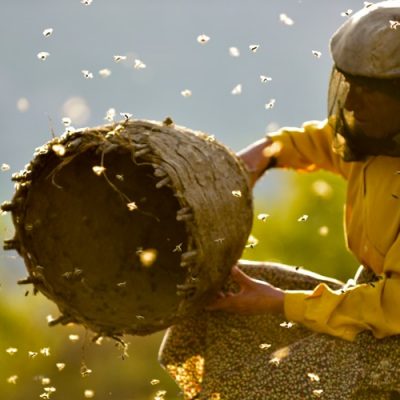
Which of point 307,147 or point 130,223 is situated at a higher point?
point 307,147

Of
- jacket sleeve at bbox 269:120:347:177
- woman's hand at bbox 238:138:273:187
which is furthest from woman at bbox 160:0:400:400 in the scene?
woman's hand at bbox 238:138:273:187

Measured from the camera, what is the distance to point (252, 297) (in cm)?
475

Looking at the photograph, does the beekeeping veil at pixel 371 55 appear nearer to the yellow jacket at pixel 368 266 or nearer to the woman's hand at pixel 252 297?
the yellow jacket at pixel 368 266

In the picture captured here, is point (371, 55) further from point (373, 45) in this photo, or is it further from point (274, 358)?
point (274, 358)

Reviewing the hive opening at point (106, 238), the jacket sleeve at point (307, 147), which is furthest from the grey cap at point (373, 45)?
the hive opening at point (106, 238)

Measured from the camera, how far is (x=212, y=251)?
4.47 meters

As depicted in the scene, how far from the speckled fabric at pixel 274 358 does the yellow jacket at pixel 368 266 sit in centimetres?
8

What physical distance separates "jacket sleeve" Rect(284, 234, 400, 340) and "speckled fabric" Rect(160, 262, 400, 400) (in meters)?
0.06

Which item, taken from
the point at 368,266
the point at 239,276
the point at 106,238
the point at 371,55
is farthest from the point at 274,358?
the point at 371,55

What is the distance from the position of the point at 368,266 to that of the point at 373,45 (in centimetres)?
107

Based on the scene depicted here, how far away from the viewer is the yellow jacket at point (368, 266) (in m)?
4.55

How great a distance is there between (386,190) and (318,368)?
0.81 meters

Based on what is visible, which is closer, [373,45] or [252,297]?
[373,45]

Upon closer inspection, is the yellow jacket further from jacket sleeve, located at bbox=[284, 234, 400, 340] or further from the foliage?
the foliage
